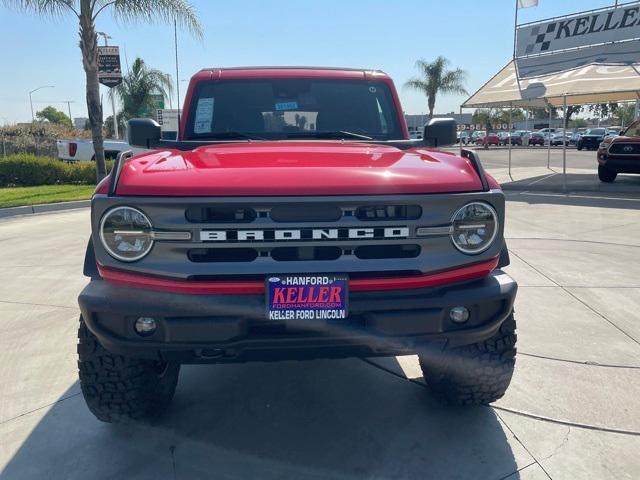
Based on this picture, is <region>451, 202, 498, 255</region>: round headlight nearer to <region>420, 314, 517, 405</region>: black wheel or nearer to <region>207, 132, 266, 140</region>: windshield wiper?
<region>420, 314, 517, 405</region>: black wheel

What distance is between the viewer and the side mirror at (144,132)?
3.59 m

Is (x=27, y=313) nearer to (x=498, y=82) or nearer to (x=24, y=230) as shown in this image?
(x=24, y=230)

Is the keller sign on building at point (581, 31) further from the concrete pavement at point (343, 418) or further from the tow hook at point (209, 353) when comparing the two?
the tow hook at point (209, 353)

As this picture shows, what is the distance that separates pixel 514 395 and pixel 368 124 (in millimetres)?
1969

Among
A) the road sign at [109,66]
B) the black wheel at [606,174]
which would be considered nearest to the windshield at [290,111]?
the black wheel at [606,174]

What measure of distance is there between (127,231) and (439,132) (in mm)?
2248

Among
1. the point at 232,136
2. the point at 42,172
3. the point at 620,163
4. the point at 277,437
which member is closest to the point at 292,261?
the point at 277,437

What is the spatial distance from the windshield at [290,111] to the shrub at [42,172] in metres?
12.9

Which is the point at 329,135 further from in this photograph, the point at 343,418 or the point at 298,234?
the point at 343,418

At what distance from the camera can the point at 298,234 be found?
2303 millimetres

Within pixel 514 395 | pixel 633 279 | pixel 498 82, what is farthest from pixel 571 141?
pixel 514 395

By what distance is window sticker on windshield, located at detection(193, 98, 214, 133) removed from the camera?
372cm

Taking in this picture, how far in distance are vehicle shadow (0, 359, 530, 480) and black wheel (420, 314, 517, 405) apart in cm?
22

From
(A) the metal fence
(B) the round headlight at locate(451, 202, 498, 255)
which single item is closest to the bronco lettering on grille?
(B) the round headlight at locate(451, 202, 498, 255)
